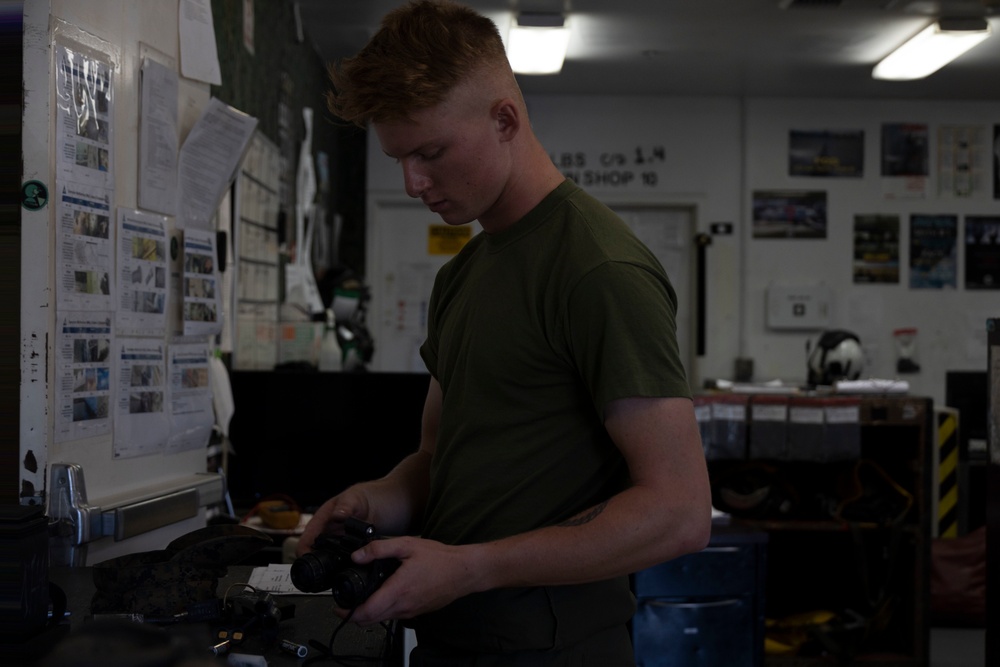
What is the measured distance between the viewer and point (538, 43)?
483 cm

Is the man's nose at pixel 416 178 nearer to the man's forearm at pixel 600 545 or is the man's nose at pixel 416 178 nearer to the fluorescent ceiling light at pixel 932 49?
the man's forearm at pixel 600 545

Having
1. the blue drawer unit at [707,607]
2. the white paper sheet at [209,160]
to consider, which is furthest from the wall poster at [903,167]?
the white paper sheet at [209,160]

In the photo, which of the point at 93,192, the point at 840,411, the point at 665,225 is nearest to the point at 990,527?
the point at 840,411

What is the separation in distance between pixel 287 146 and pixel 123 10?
7.07ft

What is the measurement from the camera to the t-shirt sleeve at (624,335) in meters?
1.06

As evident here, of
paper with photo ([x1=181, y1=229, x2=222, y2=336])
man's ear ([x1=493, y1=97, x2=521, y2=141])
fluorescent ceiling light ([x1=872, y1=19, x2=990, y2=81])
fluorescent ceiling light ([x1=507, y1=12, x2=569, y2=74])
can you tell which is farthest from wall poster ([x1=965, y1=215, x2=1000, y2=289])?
man's ear ([x1=493, y1=97, x2=521, y2=141])

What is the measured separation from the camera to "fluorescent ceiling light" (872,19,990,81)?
15.1 ft

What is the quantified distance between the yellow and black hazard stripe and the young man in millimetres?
4055

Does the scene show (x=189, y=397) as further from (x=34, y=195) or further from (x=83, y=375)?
(x=34, y=195)

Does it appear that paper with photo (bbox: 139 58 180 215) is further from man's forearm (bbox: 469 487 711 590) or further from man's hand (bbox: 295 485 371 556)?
man's forearm (bbox: 469 487 711 590)

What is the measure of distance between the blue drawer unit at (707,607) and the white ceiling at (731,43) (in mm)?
2575

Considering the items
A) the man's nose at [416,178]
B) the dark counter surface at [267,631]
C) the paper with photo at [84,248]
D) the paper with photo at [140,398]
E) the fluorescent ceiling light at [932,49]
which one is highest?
the fluorescent ceiling light at [932,49]

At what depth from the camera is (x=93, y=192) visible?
1516mm

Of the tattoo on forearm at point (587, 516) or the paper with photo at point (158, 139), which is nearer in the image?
the tattoo on forearm at point (587, 516)
